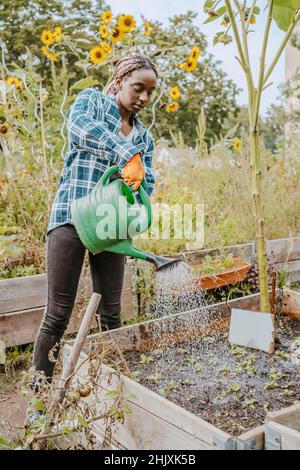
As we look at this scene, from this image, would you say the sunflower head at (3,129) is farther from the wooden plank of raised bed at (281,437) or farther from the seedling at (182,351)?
the wooden plank of raised bed at (281,437)

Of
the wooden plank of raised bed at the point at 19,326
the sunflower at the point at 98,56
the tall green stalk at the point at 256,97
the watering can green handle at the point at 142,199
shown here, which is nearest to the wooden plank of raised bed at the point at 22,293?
the wooden plank of raised bed at the point at 19,326

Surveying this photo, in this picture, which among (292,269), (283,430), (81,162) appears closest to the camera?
(283,430)

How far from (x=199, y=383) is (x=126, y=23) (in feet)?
6.92

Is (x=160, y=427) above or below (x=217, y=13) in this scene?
below

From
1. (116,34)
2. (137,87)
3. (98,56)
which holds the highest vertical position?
(116,34)

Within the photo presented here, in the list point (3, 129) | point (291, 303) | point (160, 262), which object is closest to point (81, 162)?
point (160, 262)

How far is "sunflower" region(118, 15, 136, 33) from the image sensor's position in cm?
300

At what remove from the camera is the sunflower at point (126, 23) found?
3.00 m

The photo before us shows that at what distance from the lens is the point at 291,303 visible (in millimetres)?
2479

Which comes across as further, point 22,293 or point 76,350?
point 22,293

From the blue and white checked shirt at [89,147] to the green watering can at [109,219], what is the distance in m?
0.31

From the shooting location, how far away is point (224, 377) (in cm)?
188

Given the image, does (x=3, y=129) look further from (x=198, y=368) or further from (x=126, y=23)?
(x=198, y=368)

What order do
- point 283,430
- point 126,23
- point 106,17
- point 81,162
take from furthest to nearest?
point 106,17
point 126,23
point 81,162
point 283,430
